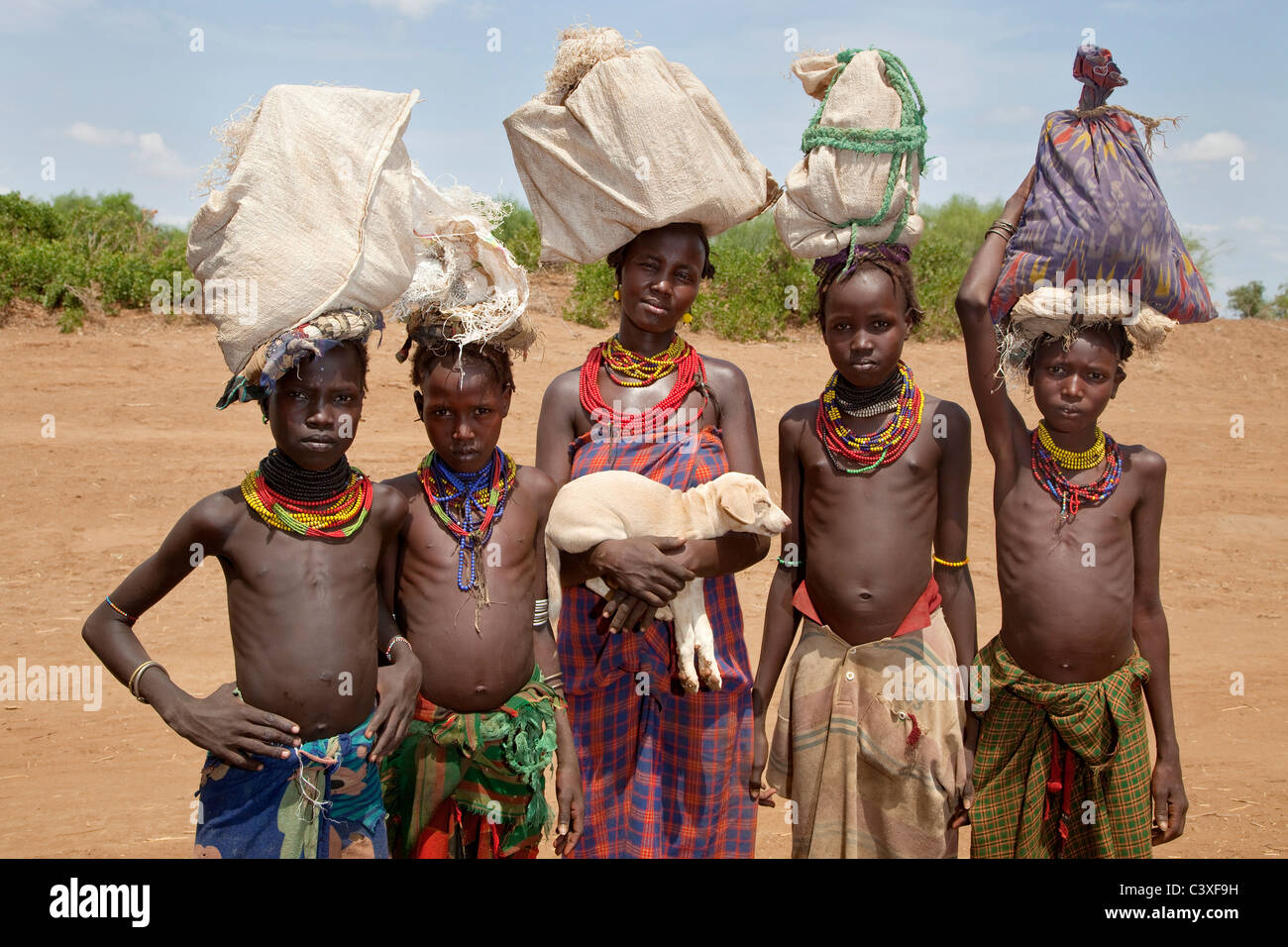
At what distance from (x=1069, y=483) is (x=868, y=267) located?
84 cm

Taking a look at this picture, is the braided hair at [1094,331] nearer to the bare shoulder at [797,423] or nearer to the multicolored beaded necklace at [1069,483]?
the multicolored beaded necklace at [1069,483]

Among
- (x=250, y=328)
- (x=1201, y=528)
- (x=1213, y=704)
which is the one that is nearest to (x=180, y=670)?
(x=250, y=328)

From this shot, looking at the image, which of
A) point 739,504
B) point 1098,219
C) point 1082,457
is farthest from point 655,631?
point 1098,219

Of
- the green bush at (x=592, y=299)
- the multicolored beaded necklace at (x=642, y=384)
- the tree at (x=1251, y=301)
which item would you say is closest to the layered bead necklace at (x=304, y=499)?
the multicolored beaded necklace at (x=642, y=384)

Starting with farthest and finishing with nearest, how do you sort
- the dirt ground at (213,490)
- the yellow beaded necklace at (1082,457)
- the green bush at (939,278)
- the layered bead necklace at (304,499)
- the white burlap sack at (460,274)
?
1. the green bush at (939,278)
2. the dirt ground at (213,490)
3. the yellow beaded necklace at (1082,457)
4. the white burlap sack at (460,274)
5. the layered bead necklace at (304,499)

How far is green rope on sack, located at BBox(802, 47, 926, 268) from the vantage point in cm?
288

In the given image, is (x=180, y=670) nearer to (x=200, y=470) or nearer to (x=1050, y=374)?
(x=200, y=470)

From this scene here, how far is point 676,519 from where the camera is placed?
2.75 meters

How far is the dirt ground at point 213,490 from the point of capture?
427 cm

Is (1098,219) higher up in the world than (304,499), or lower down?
higher up

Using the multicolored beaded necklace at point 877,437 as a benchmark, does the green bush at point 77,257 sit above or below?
above

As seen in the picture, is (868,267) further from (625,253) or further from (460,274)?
(460,274)

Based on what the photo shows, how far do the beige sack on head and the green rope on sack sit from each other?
249 millimetres

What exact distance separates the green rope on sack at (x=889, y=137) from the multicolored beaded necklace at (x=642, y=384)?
1.72 ft
